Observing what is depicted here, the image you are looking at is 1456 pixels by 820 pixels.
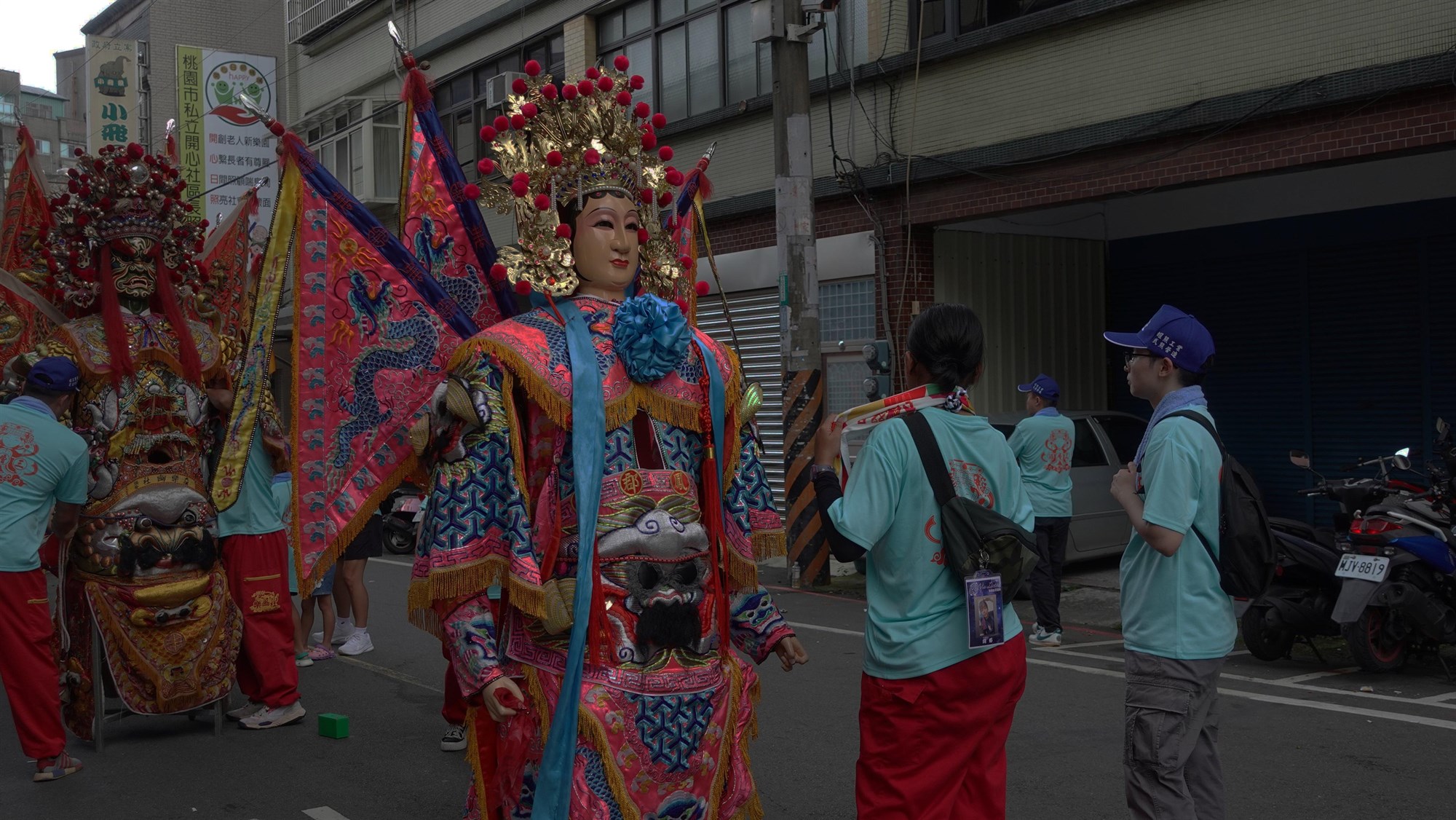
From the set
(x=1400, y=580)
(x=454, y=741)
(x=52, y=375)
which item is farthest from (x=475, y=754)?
(x=1400, y=580)

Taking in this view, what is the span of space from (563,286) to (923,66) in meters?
10.2

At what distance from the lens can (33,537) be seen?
6000 millimetres

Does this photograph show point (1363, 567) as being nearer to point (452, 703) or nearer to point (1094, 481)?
point (1094, 481)

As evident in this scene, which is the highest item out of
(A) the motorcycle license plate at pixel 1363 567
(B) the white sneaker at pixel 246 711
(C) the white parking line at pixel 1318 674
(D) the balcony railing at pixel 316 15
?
(D) the balcony railing at pixel 316 15

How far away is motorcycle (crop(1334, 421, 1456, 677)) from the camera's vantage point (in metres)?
7.43

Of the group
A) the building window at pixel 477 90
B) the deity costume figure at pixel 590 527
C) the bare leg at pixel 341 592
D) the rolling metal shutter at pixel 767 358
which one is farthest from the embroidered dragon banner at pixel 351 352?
the building window at pixel 477 90

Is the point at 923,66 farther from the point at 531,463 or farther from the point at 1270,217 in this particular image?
the point at 531,463

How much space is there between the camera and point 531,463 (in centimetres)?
356

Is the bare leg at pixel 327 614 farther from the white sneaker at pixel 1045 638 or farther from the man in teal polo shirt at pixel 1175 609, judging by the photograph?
the man in teal polo shirt at pixel 1175 609

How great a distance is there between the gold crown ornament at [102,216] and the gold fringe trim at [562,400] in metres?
3.84

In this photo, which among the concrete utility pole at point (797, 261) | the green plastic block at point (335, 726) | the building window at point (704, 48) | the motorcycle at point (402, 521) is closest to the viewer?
the green plastic block at point (335, 726)

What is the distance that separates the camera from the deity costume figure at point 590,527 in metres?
3.36

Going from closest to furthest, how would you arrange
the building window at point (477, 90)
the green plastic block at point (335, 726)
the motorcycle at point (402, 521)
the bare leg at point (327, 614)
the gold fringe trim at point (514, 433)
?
1. the gold fringe trim at point (514, 433)
2. the green plastic block at point (335, 726)
3. the bare leg at point (327, 614)
4. the motorcycle at point (402, 521)
5. the building window at point (477, 90)

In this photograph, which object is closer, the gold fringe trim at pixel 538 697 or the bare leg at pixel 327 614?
the gold fringe trim at pixel 538 697
